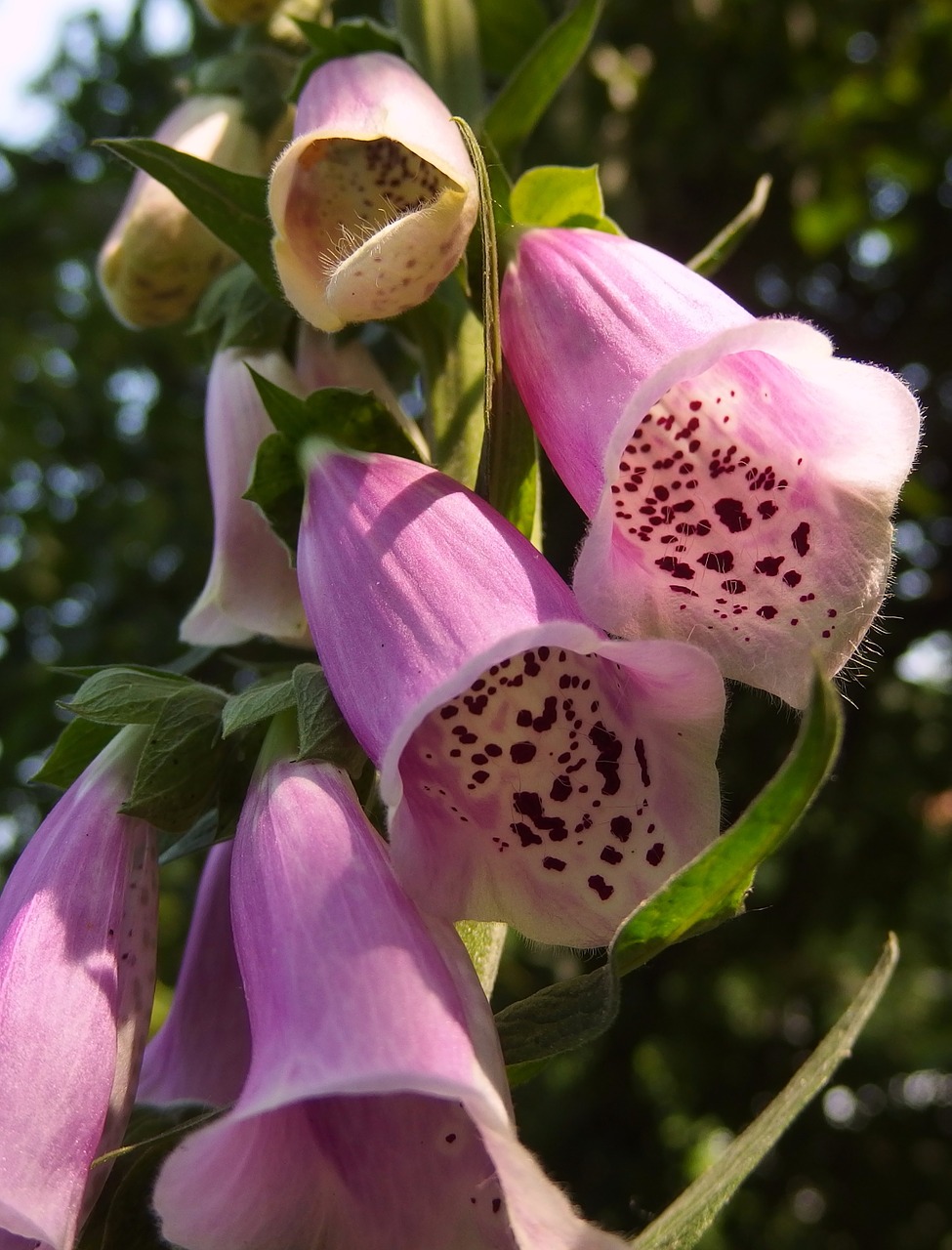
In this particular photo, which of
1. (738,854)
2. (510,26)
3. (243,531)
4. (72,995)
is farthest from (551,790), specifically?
(510,26)

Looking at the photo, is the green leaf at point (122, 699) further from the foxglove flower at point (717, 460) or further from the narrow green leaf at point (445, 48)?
the narrow green leaf at point (445, 48)

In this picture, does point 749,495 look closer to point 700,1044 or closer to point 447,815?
point 447,815

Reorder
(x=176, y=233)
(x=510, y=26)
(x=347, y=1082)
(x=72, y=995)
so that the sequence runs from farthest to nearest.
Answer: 1. (x=510, y=26)
2. (x=176, y=233)
3. (x=72, y=995)
4. (x=347, y=1082)

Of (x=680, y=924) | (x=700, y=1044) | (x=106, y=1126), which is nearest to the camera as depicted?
(x=680, y=924)

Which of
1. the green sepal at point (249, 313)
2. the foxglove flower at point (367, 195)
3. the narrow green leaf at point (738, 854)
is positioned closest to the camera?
the narrow green leaf at point (738, 854)

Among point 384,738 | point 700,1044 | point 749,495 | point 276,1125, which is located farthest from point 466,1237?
point 700,1044

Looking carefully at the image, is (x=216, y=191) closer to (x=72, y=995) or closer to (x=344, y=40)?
(x=344, y=40)

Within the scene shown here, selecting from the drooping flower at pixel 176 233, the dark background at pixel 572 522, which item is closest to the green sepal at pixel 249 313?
the drooping flower at pixel 176 233
